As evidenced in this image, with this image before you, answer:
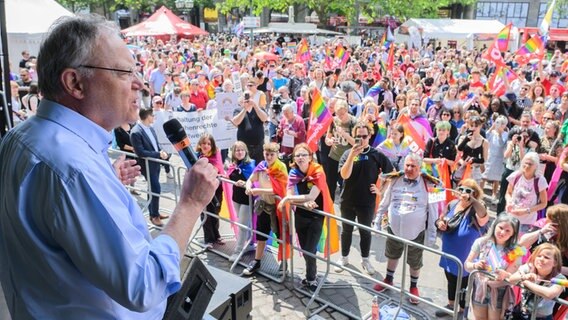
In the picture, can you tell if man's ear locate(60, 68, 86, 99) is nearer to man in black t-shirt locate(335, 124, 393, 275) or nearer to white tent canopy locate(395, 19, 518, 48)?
man in black t-shirt locate(335, 124, 393, 275)

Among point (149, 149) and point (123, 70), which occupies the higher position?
point (123, 70)

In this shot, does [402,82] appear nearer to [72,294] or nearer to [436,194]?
[436,194]

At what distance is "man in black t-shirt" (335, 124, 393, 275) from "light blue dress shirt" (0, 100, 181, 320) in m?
4.28

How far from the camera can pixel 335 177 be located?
767 centimetres

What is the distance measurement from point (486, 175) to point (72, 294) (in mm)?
7911

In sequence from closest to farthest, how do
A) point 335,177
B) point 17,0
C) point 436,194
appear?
point 436,194
point 335,177
point 17,0

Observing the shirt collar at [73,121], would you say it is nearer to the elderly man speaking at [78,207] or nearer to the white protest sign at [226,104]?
the elderly man speaking at [78,207]

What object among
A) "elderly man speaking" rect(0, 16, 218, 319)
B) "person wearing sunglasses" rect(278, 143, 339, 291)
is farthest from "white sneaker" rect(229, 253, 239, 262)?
"elderly man speaking" rect(0, 16, 218, 319)

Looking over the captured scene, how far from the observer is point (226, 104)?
340 inches

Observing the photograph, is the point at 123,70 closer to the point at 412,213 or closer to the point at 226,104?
the point at 412,213

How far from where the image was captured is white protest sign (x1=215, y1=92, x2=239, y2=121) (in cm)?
857

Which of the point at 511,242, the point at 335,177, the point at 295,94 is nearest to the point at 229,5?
the point at 295,94

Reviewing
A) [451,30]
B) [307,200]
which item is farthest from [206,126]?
[451,30]

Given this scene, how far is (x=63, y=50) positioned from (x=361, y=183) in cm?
450
